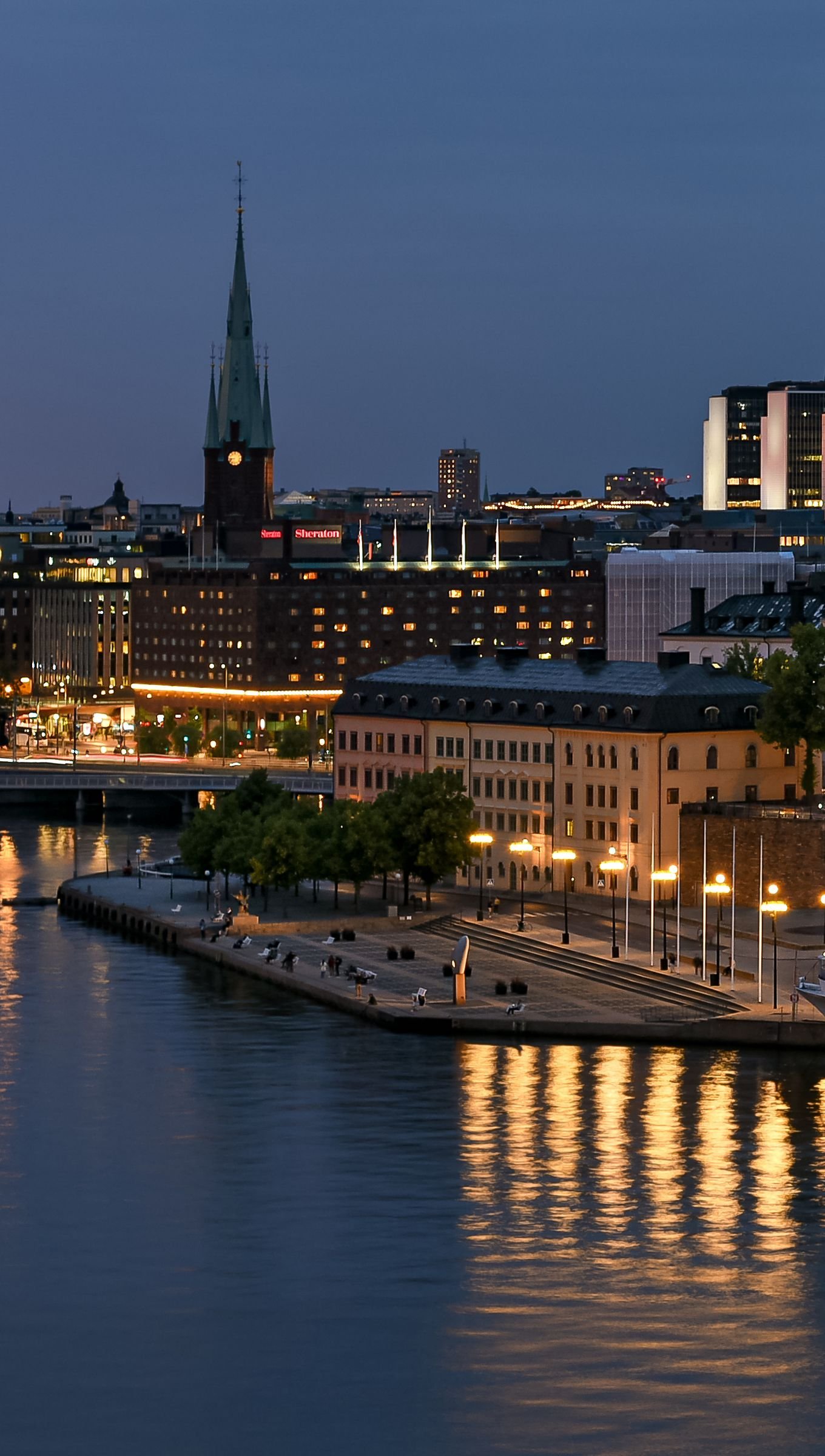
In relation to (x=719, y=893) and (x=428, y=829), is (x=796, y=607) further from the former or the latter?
(x=719, y=893)

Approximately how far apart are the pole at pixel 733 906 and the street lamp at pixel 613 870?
3.40 m

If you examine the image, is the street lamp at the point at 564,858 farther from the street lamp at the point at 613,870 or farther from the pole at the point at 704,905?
the pole at the point at 704,905

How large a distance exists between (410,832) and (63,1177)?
133ft

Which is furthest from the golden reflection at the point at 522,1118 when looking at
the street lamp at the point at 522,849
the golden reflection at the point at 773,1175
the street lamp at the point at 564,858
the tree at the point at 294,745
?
the tree at the point at 294,745

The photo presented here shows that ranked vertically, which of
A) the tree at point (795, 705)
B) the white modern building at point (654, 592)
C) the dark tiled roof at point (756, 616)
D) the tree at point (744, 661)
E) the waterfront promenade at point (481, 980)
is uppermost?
the white modern building at point (654, 592)

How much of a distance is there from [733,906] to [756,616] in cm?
4710

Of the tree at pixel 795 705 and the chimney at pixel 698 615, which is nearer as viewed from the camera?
the tree at pixel 795 705

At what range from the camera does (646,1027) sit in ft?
258

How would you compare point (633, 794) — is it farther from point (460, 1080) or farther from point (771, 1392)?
point (771, 1392)

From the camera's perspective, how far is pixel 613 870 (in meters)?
102

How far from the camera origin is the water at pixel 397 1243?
155ft

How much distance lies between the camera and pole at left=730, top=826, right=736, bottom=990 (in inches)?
3346

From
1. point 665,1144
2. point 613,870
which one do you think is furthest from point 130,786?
point 665,1144

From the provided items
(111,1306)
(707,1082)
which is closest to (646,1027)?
(707,1082)
